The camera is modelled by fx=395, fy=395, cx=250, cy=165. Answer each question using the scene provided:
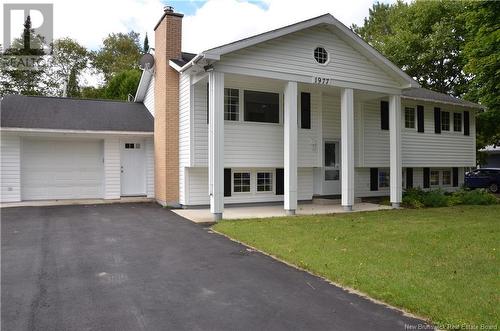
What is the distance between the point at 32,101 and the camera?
1529 cm

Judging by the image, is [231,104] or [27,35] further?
[27,35]

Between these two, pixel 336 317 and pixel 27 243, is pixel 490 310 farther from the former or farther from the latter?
pixel 27 243

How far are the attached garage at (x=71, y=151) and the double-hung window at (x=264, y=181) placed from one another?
4.20 meters

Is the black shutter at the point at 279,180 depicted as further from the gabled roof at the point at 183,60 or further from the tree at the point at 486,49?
the tree at the point at 486,49

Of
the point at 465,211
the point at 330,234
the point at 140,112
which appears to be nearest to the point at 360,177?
the point at 465,211

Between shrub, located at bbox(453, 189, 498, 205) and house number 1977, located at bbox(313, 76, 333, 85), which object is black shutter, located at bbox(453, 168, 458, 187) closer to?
shrub, located at bbox(453, 189, 498, 205)

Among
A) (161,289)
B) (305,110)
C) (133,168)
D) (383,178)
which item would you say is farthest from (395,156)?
(161,289)

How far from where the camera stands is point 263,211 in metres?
12.5

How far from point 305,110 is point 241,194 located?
3870 millimetres

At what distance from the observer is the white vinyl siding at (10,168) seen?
13203 mm

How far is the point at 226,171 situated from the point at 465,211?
8.06 metres

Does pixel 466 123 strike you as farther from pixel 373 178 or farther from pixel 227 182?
pixel 227 182

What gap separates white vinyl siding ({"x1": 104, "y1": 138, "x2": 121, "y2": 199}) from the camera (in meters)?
14.6

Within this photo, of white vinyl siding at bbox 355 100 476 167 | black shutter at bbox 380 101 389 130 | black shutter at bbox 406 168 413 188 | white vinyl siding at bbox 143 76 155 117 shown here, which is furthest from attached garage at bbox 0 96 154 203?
black shutter at bbox 406 168 413 188
